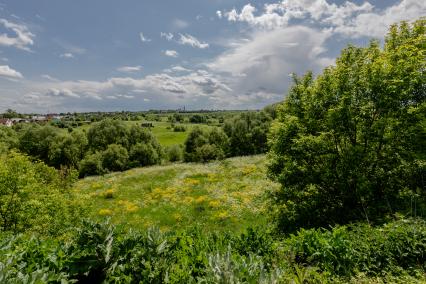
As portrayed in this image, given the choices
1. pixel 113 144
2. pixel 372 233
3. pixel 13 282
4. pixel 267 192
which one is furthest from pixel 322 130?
pixel 113 144

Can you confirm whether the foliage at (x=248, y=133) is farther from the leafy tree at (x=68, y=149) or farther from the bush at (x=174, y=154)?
the leafy tree at (x=68, y=149)

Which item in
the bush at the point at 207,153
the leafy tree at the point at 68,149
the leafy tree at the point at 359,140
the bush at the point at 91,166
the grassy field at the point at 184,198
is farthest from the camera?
the bush at the point at 207,153

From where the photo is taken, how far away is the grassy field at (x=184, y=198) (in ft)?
88.2

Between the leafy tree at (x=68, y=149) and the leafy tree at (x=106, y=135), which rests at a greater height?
the leafy tree at (x=106, y=135)

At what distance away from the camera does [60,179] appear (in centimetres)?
2900

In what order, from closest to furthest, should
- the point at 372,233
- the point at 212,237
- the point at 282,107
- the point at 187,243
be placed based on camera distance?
the point at 187,243, the point at 212,237, the point at 372,233, the point at 282,107

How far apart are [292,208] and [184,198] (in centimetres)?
1902

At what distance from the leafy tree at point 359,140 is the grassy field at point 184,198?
4560mm

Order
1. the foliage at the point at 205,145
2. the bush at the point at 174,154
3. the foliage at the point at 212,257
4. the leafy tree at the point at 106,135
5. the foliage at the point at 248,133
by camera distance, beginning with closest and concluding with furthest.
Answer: the foliage at the point at 212,257, the leafy tree at the point at 106,135, the foliage at the point at 205,145, the foliage at the point at 248,133, the bush at the point at 174,154

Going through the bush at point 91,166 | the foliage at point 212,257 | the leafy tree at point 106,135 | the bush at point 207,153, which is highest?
the foliage at point 212,257

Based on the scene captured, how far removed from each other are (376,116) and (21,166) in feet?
79.1

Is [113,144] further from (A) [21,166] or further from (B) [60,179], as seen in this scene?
(A) [21,166]

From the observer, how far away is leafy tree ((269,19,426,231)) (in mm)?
14594

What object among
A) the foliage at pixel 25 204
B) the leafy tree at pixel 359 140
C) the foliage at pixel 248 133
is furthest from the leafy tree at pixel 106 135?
the leafy tree at pixel 359 140
